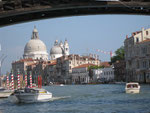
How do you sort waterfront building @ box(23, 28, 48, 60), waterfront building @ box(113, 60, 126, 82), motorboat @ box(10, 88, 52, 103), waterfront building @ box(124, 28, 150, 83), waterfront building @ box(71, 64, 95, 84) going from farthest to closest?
1. waterfront building @ box(23, 28, 48, 60)
2. waterfront building @ box(71, 64, 95, 84)
3. waterfront building @ box(113, 60, 126, 82)
4. waterfront building @ box(124, 28, 150, 83)
5. motorboat @ box(10, 88, 52, 103)

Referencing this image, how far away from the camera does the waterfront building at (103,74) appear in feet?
327

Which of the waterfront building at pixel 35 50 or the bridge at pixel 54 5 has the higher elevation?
the waterfront building at pixel 35 50

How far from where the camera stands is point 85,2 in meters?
11.6

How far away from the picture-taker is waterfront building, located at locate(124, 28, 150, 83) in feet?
201

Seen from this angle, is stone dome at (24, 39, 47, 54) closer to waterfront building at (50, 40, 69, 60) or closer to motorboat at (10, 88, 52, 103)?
waterfront building at (50, 40, 69, 60)

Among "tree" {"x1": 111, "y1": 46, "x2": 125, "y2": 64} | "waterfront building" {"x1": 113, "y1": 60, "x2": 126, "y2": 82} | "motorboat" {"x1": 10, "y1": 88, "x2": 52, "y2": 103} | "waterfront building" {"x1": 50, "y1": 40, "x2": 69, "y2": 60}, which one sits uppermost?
"waterfront building" {"x1": 50, "y1": 40, "x2": 69, "y2": 60}

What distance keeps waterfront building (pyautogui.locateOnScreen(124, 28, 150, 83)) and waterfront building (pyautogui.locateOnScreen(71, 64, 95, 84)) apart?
141 feet

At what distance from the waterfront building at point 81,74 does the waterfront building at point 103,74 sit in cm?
519

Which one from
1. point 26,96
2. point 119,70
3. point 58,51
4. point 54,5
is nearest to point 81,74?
point 119,70

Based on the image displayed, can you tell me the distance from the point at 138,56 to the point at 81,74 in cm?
5197

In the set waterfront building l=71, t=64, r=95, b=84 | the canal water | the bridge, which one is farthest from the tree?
the bridge

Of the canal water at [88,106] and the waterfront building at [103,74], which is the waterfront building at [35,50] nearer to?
the waterfront building at [103,74]

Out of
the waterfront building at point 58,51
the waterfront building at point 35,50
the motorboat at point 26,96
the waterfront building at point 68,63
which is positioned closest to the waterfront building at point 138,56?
the motorboat at point 26,96

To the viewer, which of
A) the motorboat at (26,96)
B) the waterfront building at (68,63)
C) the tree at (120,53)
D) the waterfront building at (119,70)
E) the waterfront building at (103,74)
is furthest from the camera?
the waterfront building at (68,63)
